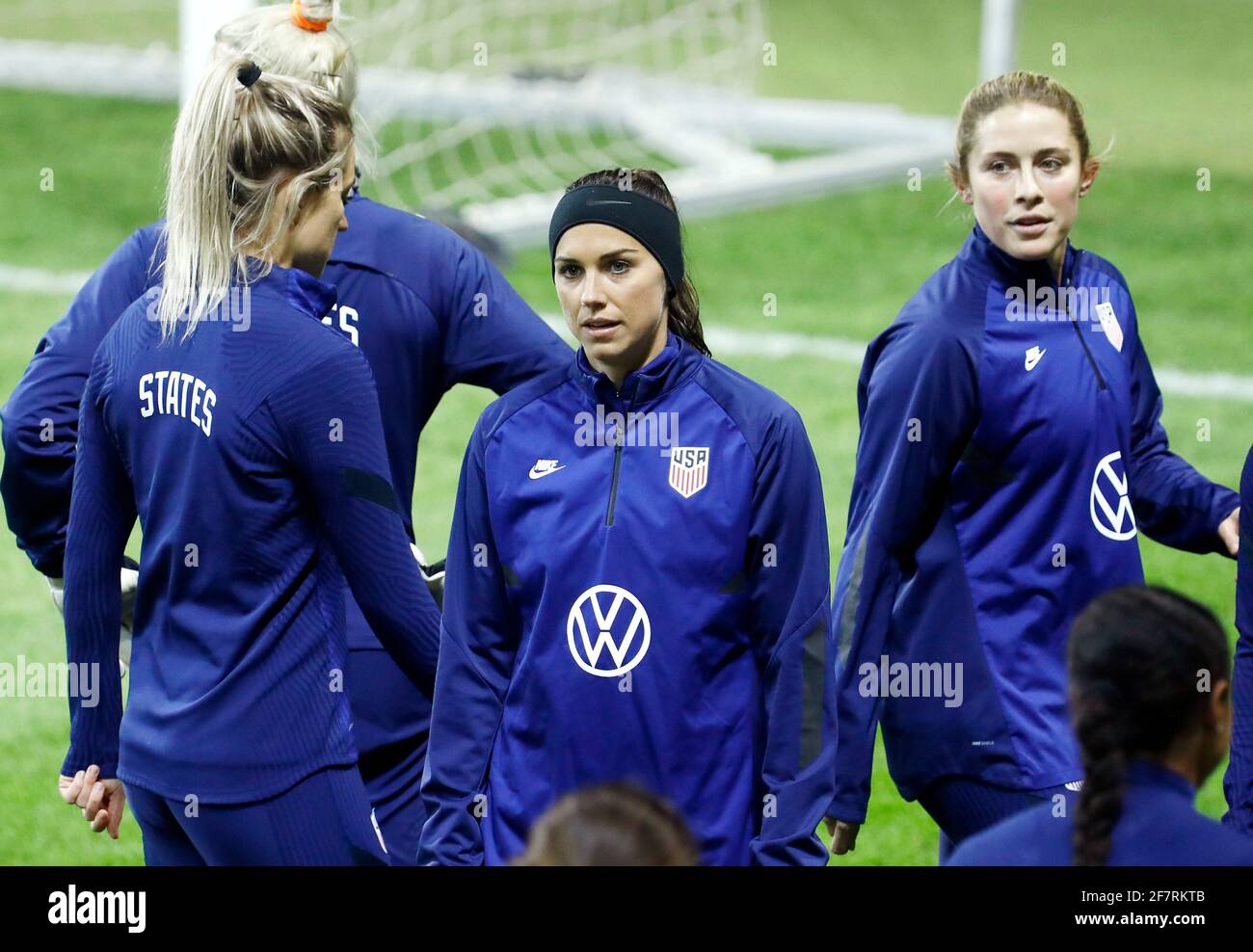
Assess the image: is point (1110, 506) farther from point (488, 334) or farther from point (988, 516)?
point (488, 334)

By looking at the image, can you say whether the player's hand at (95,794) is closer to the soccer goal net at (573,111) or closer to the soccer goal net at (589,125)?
the soccer goal net at (573,111)

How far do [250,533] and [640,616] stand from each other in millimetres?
665

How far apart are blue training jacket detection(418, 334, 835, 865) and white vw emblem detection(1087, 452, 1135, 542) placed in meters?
0.68

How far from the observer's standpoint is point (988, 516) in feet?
12.6

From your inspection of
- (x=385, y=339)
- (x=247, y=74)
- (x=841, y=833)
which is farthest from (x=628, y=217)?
(x=841, y=833)

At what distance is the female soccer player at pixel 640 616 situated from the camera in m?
3.33

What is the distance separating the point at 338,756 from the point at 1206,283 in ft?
Answer: 34.5

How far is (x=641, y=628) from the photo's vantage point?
10.9 feet

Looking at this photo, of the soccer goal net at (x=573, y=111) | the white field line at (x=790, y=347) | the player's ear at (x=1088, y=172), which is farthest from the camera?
the soccer goal net at (x=573, y=111)

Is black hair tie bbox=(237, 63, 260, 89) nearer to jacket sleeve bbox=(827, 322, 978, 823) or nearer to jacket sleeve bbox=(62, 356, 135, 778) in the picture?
jacket sleeve bbox=(62, 356, 135, 778)

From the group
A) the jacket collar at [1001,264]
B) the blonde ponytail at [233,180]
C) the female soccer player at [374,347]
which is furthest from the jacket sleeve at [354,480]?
the jacket collar at [1001,264]

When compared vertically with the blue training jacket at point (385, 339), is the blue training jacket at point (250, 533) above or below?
below

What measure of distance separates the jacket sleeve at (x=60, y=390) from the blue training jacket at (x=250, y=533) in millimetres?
773

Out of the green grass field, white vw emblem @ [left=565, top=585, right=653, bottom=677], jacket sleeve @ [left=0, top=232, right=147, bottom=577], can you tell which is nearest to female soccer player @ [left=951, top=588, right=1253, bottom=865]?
white vw emblem @ [left=565, top=585, right=653, bottom=677]
